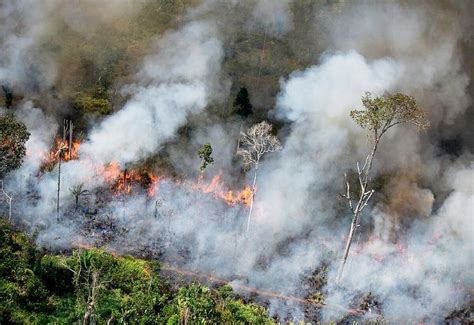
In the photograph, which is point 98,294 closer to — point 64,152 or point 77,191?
point 77,191

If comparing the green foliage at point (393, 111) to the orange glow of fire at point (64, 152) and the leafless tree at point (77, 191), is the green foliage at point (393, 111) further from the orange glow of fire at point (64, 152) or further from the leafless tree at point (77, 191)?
the orange glow of fire at point (64, 152)

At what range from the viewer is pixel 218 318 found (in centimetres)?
2756

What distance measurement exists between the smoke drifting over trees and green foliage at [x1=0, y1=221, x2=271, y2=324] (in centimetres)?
337

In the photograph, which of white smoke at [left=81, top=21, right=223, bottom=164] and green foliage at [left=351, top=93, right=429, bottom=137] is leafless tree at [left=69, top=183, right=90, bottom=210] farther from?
green foliage at [left=351, top=93, right=429, bottom=137]

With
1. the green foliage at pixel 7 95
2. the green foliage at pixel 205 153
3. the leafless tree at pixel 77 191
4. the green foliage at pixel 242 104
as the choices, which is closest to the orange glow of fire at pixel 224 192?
the green foliage at pixel 205 153

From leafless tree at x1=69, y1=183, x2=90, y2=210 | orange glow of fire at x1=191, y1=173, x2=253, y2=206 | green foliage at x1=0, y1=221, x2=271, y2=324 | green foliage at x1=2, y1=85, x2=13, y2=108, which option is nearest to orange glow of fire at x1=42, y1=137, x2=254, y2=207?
orange glow of fire at x1=191, y1=173, x2=253, y2=206

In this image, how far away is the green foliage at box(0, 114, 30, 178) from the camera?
33312 mm

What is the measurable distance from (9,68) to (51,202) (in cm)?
1538

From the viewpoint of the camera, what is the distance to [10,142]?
3397 centimetres

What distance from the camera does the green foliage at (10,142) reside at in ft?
109

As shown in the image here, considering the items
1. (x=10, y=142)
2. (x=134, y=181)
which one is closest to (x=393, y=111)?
(x=134, y=181)

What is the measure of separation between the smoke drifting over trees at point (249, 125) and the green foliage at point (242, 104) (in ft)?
2.50

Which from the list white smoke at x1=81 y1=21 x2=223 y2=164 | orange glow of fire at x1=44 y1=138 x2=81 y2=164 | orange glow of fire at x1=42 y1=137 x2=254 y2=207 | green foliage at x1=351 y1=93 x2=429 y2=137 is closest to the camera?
green foliage at x1=351 y1=93 x2=429 y2=137

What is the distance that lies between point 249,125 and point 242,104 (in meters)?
1.86
